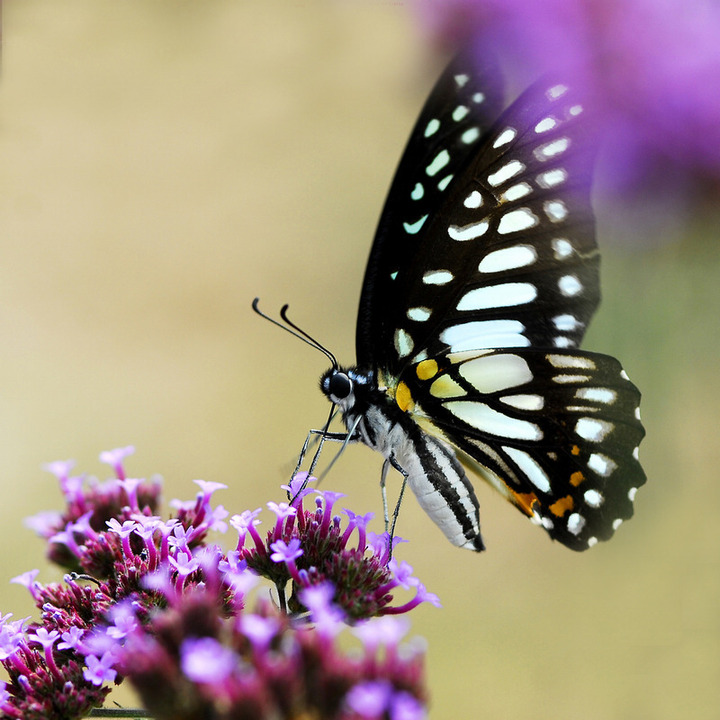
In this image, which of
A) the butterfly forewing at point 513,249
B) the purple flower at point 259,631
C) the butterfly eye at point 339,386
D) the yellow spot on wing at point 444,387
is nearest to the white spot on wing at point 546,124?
the butterfly forewing at point 513,249

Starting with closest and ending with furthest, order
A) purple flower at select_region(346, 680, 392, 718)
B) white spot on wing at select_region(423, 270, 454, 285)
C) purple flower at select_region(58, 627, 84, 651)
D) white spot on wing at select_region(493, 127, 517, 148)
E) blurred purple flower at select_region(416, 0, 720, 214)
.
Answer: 1. purple flower at select_region(346, 680, 392, 718)
2. purple flower at select_region(58, 627, 84, 651)
3. white spot on wing at select_region(493, 127, 517, 148)
4. white spot on wing at select_region(423, 270, 454, 285)
5. blurred purple flower at select_region(416, 0, 720, 214)

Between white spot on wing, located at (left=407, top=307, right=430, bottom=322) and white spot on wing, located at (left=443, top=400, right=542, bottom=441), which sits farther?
white spot on wing, located at (left=443, top=400, right=542, bottom=441)

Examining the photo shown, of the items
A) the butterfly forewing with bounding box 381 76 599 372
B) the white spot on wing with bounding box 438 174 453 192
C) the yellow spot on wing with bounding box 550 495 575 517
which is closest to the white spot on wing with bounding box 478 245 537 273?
the butterfly forewing with bounding box 381 76 599 372

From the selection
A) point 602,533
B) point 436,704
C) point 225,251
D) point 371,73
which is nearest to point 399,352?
point 602,533

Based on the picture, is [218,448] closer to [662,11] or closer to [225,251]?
[225,251]

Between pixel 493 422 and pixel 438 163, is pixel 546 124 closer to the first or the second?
pixel 438 163

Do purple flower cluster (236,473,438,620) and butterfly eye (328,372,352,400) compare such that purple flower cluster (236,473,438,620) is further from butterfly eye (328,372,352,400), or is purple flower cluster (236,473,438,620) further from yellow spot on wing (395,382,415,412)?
yellow spot on wing (395,382,415,412)

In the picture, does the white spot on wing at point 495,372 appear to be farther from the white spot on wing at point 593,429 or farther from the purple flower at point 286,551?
the purple flower at point 286,551
